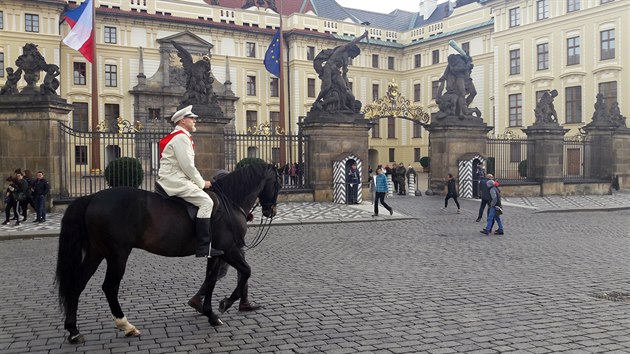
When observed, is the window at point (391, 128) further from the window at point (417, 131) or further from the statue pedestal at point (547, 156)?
the statue pedestal at point (547, 156)

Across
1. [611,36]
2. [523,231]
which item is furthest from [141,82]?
[523,231]

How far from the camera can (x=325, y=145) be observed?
76.3 feet

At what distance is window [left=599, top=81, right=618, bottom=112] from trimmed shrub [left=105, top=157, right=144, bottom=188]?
117 feet

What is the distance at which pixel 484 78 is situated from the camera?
56.2 meters

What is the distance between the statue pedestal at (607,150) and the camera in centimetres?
2961

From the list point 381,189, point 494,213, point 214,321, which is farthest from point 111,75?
point 214,321

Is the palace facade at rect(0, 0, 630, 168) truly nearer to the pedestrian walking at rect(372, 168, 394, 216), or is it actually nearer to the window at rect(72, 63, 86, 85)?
the window at rect(72, 63, 86, 85)

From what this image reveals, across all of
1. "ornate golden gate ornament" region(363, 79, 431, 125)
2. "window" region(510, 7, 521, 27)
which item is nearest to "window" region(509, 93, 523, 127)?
"window" region(510, 7, 521, 27)

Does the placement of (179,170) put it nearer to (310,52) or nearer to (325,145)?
(325,145)

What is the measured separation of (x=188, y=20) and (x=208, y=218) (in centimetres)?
4961

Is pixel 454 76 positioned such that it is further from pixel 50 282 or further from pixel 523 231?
pixel 50 282

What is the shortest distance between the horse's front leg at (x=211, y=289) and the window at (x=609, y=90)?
43.0 meters

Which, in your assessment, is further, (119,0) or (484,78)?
(484,78)

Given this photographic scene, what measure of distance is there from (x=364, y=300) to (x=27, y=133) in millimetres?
15302
